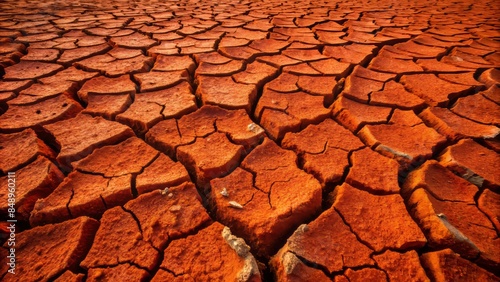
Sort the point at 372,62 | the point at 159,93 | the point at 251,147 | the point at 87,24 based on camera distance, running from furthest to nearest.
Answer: the point at 87,24 → the point at 372,62 → the point at 159,93 → the point at 251,147

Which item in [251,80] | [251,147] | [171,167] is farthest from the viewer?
[251,80]

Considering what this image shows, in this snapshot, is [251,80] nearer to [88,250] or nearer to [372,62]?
[372,62]

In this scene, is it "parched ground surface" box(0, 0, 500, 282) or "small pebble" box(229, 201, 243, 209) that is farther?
"small pebble" box(229, 201, 243, 209)

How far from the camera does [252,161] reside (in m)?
1.34

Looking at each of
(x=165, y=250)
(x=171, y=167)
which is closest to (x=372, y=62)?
(x=171, y=167)

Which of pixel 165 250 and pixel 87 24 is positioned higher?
pixel 87 24

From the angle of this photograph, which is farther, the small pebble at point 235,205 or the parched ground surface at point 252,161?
the small pebble at point 235,205

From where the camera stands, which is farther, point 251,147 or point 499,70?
point 499,70

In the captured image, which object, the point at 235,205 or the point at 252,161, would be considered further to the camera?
the point at 252,161

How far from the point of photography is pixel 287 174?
1.26 meters

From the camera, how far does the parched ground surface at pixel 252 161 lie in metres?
0.93

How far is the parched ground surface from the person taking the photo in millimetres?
933

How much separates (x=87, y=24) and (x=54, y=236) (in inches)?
142

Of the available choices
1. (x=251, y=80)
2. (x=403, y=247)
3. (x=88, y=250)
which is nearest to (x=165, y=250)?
(x=88, y=250)
